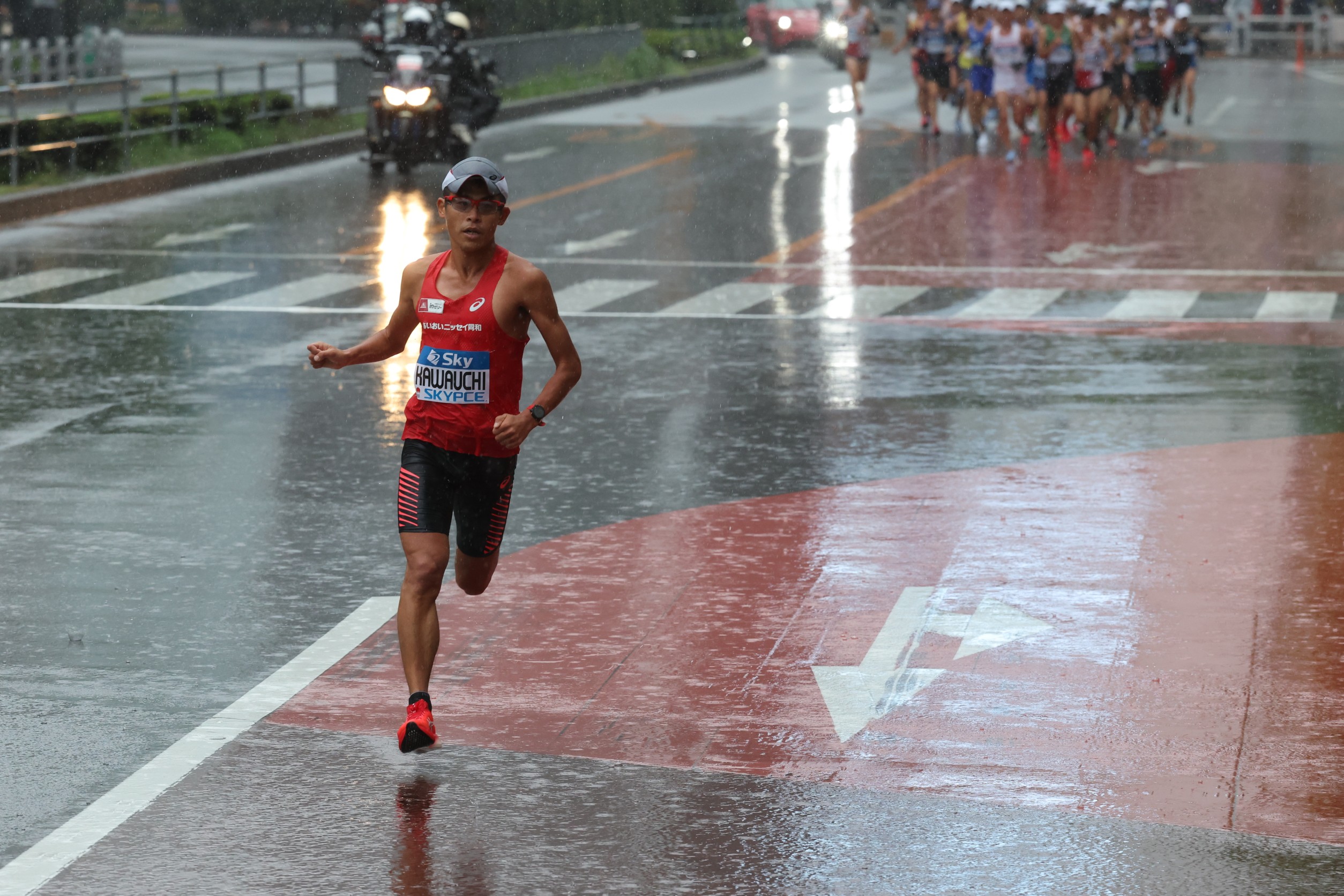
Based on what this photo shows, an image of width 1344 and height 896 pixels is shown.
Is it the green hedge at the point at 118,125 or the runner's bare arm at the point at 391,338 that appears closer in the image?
→ the runner's bare arm at the point at 391,338

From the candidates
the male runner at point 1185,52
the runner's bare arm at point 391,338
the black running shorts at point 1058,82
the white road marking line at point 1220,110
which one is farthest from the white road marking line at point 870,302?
the white road marking line at point 1220,110

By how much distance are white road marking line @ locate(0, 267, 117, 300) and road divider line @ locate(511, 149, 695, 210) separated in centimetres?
610

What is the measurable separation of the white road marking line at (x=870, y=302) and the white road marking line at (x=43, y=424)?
5.86 m

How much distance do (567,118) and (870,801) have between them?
31.6 m

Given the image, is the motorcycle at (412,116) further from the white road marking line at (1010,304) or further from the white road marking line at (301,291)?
the white road marking line at (1010,304)

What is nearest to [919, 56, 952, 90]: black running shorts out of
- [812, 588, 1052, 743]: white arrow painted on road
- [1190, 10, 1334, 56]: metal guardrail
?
[812, 588, 1052, 743]: white arrow painted on road

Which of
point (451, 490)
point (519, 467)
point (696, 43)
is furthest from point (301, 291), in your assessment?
point (696, 43)

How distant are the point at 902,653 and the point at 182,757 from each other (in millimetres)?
2454

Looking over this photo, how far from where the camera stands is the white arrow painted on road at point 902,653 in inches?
264

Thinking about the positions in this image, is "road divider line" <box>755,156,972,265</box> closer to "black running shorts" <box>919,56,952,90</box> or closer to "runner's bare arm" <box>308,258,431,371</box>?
"black running shorts" <box>919,56,952,90</box>

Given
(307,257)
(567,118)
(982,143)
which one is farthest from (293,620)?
(567,118)

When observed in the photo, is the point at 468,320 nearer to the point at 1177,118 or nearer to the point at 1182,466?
the point at 1182,466

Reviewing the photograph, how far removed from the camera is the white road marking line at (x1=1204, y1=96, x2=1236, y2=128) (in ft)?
117

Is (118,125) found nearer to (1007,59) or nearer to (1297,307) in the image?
(1007,59)
